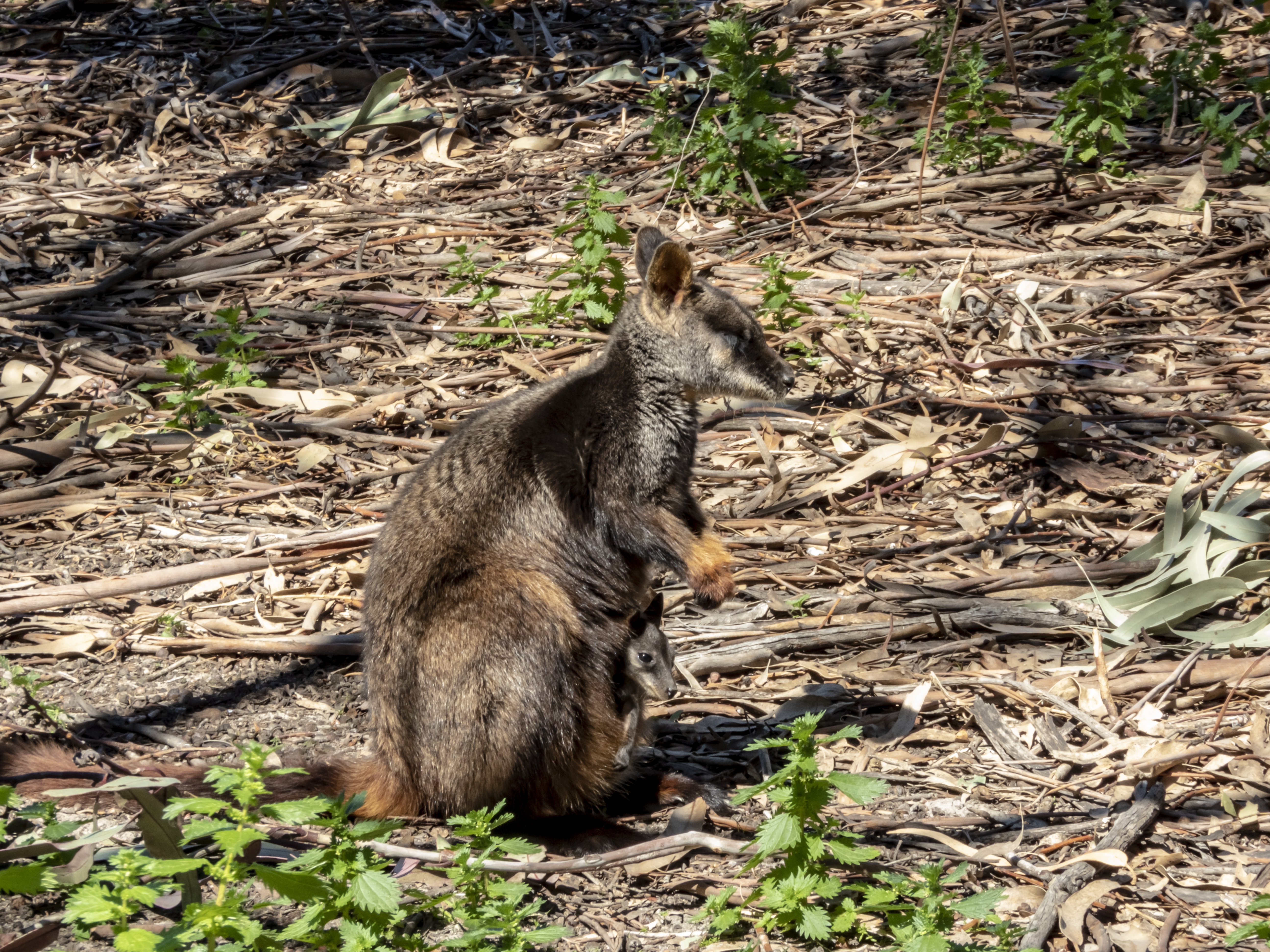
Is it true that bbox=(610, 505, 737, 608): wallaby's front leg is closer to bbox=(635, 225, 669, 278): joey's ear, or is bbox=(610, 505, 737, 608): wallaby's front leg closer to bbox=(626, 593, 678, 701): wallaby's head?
bbox=(626, 593, 678, 701): wallaby's head

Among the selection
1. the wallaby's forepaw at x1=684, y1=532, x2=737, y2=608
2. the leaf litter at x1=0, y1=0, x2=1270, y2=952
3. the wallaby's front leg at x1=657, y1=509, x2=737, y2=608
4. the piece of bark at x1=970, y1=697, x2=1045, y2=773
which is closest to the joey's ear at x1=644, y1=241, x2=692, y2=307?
the wallaby's front leg at x1=657, y1=509, x2=737, y2=608

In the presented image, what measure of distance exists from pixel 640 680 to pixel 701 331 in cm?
135

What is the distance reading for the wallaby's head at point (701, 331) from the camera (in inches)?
175

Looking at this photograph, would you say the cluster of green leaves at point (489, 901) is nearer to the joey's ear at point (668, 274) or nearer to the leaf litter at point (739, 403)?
the leaf litter at point (739, 403)

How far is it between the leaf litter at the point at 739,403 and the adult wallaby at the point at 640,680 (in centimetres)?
27

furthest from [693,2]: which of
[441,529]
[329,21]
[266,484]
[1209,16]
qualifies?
[441,529]

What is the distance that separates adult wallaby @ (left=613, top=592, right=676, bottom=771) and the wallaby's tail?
713mm

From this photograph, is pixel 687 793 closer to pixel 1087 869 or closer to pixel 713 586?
pixel 713 586

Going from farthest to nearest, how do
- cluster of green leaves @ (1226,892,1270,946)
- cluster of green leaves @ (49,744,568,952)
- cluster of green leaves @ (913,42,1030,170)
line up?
cluster of green leaves @ (913,42,1030,170) → cluster of green leaves @ (1226,892,1270,946) → cluster of green leaves @ (49,744,568,952)

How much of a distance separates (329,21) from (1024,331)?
22.8 feet

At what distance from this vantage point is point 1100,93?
280 inches

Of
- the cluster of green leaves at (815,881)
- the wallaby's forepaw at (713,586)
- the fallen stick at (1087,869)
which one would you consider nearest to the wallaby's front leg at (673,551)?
the wallaby's forepaw at (713,586)

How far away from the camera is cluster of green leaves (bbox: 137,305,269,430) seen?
5844 millimetres

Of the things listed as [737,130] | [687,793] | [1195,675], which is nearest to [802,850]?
[687,793]
